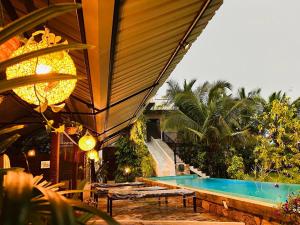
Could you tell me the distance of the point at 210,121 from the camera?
16500mm

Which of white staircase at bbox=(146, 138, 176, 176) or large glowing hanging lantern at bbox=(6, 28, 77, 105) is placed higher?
large glowing hanging lantern at bbox=(6, 28, 77, 105)

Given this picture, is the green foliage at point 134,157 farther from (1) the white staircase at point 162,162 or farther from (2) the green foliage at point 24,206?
(2) the green foliage at point 24,206

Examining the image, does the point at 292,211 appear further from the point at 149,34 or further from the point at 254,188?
the point at 254,188

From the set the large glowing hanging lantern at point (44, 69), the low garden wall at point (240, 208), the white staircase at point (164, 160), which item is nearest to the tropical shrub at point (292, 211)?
the low garden wall at point (240, 208)

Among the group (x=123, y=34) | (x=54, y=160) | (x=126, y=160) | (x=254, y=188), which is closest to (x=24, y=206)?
(x=123, y=34)

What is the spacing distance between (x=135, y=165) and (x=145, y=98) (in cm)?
911

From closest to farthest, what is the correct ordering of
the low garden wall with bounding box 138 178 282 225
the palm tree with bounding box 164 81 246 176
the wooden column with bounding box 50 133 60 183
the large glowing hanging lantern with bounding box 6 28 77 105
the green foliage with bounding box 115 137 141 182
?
1. the large glowing hanging lantern with bounding box 6 28 77 105
2. the low garden wall with bounding box 138 178 282 225
3. the wooden column with bounding box 50 133 60 183
4. the green foliage with bounding box 115 137 141 182
5. the palm tree with bounding box 164 81 246 176

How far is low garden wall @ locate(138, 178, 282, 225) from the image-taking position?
410 centimetres

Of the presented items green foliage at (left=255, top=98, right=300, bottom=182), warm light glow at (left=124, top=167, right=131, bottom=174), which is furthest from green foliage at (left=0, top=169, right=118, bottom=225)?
warm light glow at (left=124, top=167, right=131, bottom=174)

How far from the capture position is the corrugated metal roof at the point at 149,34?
277 centimetres

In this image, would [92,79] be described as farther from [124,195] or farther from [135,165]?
[135,165]

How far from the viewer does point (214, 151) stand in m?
16.6

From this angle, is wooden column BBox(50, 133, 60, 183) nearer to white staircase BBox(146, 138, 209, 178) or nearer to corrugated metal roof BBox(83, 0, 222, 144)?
corrugated metal roof BBox(83, 0, 222, 144)

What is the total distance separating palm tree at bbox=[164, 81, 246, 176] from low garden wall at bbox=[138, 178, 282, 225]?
9734mm
